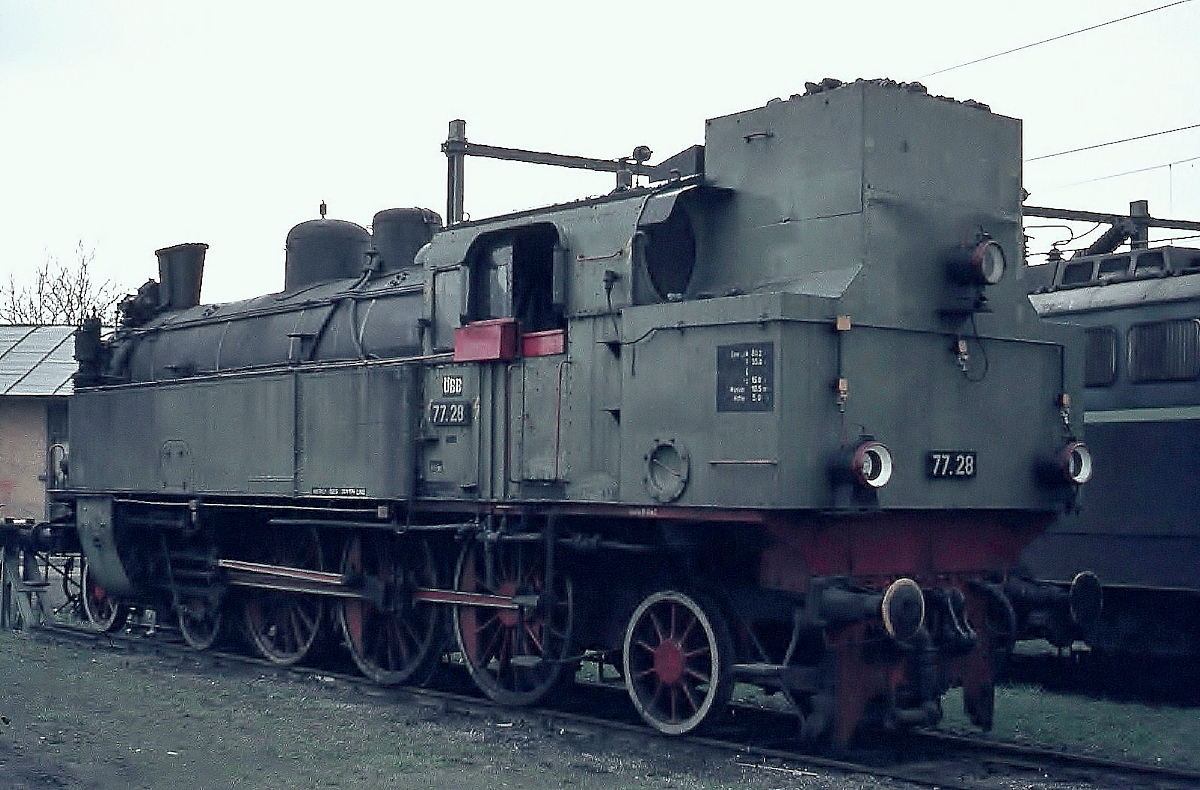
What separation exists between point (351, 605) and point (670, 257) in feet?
17.6

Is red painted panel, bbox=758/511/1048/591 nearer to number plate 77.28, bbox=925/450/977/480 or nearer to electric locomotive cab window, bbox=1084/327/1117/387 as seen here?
number plate 77.28, bbox=925/450/977/480

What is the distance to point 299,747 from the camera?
10.3 meters

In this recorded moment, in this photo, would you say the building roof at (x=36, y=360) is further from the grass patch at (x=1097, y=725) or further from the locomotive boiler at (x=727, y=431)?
the grass patch at (x=1097, y=725)

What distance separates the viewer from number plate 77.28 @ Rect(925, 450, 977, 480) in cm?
1047

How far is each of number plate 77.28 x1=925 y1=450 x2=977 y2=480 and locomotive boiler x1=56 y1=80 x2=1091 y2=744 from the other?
0.03m

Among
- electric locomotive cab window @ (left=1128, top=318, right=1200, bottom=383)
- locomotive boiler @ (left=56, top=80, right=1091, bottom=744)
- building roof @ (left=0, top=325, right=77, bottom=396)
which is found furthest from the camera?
building roof @ (left=0, top=325, right=77, bottom=396)

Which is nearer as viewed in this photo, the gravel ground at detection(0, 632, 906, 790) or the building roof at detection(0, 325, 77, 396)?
the gravel ground at detection(0, 632, 906, 790)

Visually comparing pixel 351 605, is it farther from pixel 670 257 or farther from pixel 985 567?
pixel 985 567

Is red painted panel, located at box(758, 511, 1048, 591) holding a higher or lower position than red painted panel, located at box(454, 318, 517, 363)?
lower

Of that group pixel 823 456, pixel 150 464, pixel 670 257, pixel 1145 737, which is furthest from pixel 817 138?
pixel 150 464

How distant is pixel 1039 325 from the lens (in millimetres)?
11453

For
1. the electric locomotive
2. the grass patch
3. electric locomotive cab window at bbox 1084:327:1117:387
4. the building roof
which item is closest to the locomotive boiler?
the grass patch

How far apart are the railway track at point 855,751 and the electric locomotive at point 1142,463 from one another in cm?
311

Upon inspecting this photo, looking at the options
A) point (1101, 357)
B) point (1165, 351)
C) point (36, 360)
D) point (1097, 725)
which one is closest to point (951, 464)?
point (1097, 725)
